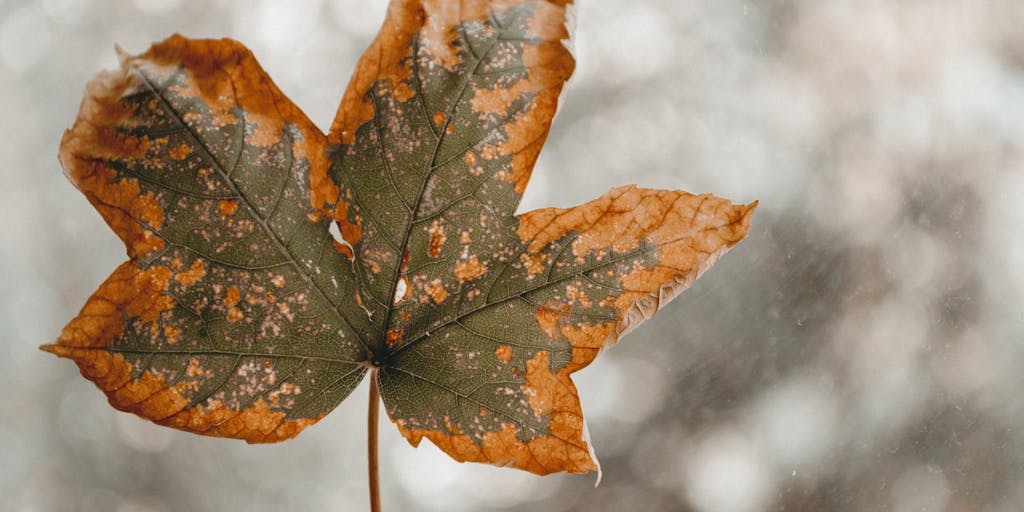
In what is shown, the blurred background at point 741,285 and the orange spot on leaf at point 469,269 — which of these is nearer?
the orange spot on leaf at point 469,269

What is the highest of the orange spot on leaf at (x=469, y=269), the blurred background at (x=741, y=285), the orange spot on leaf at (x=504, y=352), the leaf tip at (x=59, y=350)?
the blurred background at (x=741, y=285)

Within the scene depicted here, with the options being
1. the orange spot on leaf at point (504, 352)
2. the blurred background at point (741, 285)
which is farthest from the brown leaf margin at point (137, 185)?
the blurred background at point (741, 285)

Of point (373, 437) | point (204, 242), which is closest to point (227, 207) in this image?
point (204, 242)

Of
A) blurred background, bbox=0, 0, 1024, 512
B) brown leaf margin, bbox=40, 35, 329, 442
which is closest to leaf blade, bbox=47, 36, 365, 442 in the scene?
brown leaf margin, bbox=40, 35, 329, 442

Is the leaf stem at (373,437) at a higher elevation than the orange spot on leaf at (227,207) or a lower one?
lower

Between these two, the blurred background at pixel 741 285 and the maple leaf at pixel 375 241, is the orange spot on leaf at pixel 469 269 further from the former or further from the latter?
the blurred background at pixel 741 285

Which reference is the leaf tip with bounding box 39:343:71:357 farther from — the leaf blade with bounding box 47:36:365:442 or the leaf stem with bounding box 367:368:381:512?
the leaf stem with bounding box 367:368:381:512

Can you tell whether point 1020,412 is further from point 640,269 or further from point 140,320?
point 140,320
